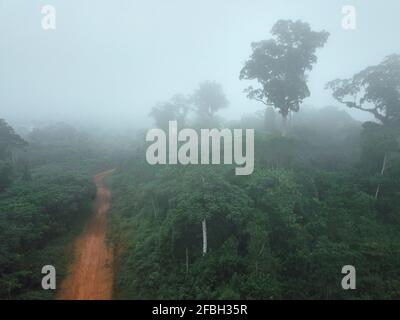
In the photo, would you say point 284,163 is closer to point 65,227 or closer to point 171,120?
point 65,227

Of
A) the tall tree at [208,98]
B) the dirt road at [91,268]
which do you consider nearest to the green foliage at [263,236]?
the dirt road at [91,268]

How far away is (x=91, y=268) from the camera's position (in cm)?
1666

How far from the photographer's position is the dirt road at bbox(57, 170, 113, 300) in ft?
48.0

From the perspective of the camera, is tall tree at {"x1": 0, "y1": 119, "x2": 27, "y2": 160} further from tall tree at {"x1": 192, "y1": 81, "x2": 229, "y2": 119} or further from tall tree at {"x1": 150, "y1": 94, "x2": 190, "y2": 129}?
tall tree at {"x1": 192, "y1": 81, "x2": 229, "y2": 119}

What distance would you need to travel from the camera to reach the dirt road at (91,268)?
14.6m

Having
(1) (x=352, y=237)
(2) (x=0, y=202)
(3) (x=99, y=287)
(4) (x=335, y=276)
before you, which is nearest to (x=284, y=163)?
(1) (x=352, y=237)

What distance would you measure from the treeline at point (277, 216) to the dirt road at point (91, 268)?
29.0 inches

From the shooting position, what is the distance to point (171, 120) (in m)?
51.9

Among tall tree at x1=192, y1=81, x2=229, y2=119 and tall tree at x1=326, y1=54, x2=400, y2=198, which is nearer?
tall tree at x1=326, y1=54, x2=400, y2=198

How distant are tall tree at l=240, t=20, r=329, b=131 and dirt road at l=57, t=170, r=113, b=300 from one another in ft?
67.0

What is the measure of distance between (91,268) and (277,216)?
11803mm
